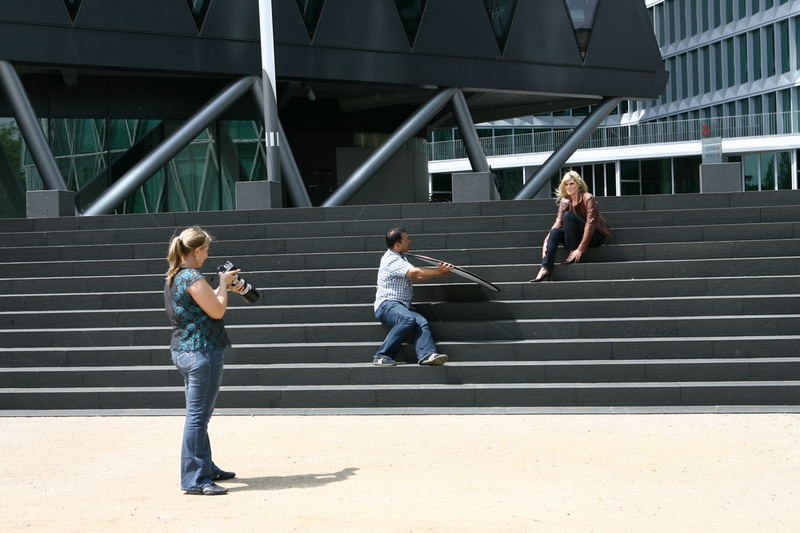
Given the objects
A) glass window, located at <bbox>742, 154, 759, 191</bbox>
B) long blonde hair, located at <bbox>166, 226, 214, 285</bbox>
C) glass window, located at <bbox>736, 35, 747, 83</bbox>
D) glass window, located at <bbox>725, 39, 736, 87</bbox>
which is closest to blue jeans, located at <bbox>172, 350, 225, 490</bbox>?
long blonde hair, located at <bbox>166, 226, 214, 285</bbox>

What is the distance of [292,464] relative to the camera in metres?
7.80

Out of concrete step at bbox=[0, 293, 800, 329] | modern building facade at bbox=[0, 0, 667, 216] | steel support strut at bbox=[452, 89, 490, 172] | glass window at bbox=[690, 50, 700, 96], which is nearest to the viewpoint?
concrete step at bbox=[0, 293, 800, 329]

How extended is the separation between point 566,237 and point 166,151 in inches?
425

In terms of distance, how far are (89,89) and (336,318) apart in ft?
43.5

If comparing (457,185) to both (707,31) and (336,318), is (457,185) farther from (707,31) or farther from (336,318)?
(707,31)

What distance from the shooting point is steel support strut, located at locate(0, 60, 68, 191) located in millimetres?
19609

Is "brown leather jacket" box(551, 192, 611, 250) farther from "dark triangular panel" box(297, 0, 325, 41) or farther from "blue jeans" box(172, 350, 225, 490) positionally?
"dark triangular panel" box(297, 0, 325, 41)

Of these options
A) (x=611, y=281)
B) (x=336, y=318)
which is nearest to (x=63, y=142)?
(x=336, y=318)

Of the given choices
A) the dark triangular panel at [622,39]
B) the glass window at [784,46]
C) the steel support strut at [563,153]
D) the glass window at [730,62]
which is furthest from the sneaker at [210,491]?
the glass window at [730,62]

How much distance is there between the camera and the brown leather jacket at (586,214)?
39.3 feet

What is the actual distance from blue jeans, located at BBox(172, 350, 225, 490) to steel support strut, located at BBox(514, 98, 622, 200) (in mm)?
17789

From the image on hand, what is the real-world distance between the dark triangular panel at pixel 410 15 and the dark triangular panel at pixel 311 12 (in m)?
1.81

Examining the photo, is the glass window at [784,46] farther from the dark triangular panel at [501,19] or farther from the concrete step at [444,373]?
the concrete step at [444,373]

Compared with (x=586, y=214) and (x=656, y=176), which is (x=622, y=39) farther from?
(x=656, y=176)
